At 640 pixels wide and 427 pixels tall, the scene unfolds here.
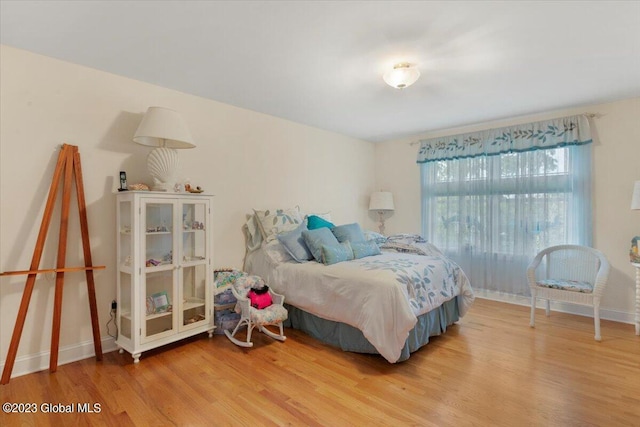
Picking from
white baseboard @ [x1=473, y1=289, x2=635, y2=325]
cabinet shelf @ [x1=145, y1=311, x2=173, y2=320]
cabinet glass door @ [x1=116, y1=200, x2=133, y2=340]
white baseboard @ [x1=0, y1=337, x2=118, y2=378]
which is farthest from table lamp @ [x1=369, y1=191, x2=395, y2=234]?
white baseboard @ [x1=0, y1=337, x2=118, y2=378]

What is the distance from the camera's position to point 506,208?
3.99m

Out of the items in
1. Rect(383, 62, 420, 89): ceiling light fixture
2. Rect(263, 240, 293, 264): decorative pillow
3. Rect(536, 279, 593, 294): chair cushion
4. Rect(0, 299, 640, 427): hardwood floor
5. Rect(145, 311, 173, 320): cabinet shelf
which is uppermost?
Rect(383, 62, 420, 89): ceiling light fixture

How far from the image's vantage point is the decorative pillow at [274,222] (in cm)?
348

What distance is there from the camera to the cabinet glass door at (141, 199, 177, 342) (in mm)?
2498

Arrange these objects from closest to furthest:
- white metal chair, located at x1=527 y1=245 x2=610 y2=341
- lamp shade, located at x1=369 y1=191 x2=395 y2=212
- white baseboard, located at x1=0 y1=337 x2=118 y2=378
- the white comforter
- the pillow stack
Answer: white baseboard, located at x1=0 y1=337 x2=118 y2=378, the white comforter, white metal chair, located at x1=527 y1=245 x2=610 y2=341, the pillow stack, lamp shade, located at x1=369 y1=191 x2=395 y2=212

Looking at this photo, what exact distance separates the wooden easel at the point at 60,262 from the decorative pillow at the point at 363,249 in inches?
86.0

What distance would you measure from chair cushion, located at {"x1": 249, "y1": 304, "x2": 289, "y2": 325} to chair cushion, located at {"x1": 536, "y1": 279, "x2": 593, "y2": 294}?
258 centimetres

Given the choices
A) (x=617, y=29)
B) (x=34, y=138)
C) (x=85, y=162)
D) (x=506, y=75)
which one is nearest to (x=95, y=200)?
(x=85, y=162)

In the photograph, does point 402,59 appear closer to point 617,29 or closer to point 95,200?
point 617,29

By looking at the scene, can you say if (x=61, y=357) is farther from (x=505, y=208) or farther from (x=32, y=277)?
(x=505, y=208)

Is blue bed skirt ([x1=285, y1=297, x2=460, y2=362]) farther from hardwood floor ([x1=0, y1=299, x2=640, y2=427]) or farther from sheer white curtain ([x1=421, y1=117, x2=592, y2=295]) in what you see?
sheer white curtain ([x1=421, y1=117, x2=592, y2=295])

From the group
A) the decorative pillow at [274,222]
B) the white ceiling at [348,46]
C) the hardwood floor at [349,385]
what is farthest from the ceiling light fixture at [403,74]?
the hardwood floor at [349,385]

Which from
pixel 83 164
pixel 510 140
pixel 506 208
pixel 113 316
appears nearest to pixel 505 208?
pixel 506 208

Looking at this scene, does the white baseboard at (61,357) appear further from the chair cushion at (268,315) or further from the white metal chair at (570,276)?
the white metal chair at (570,276)
